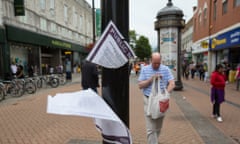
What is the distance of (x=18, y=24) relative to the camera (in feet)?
46.9

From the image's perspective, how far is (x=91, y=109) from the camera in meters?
1.44

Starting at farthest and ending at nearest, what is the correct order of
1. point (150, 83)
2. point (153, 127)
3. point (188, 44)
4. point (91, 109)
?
1. point (188, 44)
2. point (153, 127)
3. point (150, 83)
4. point (91, 109)

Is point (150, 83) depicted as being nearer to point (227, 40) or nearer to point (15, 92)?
point (15, 92)

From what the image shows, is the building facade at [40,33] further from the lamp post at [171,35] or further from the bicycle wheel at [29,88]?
the lamp post at [171,35]

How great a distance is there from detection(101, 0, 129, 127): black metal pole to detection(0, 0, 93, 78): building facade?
41.8 ft

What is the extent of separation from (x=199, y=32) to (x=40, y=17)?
18.5m

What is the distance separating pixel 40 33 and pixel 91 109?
57.8 ft

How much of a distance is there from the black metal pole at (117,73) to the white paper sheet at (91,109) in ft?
0.63

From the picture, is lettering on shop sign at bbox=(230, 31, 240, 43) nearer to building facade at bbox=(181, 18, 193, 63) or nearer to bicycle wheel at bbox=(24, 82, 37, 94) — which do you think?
bicycle wheel at bbox=(24, 82, 37, 94)

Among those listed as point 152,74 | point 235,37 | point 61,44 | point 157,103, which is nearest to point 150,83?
point 152,74

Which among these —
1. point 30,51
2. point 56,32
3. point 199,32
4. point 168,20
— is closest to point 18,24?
point 30,51

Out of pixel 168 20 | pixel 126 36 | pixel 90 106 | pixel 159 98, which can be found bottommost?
pixel 159 98

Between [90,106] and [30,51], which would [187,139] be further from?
[30,51]

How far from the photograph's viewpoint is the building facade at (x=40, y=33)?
506 inches
